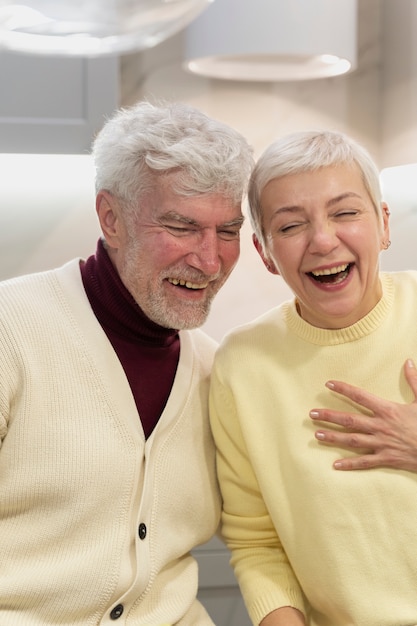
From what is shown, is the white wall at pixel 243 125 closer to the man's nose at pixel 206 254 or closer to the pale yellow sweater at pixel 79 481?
the pale yellow sweater at pixel 79 481

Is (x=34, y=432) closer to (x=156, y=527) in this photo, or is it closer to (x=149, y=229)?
(x=156, y=527)

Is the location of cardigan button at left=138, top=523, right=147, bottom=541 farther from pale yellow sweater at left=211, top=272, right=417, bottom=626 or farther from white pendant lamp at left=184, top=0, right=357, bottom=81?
white pendant lamp at left=184, top=0, right=357, bottom=81

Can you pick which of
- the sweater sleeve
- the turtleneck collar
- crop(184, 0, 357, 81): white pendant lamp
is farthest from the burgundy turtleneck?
crop(184, 0, 357, 81): white pendant lamp

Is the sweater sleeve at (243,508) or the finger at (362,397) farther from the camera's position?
the sweater sleeve at (243,508)

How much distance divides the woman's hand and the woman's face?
158 mm

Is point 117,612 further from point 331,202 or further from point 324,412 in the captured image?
point 331,202

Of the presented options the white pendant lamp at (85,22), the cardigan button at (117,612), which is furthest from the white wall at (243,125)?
the white pendant lamp at (85,22)

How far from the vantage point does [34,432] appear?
1.58 meters

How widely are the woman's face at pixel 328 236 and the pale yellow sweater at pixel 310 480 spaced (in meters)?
0.08

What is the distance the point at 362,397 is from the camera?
160 cm

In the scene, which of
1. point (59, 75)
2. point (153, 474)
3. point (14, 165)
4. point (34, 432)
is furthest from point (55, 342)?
point (14, 165)

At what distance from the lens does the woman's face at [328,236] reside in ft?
5.23

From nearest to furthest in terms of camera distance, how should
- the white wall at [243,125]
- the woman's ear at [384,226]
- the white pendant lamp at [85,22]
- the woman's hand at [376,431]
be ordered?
1. the white pendant lamp at [85,22]
2. the woman's hand at [376,431]
3. the woman's ear at [384,226]
4. the white wall at [243,125]

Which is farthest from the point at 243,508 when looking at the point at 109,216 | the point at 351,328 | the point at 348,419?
the point at 109,216
